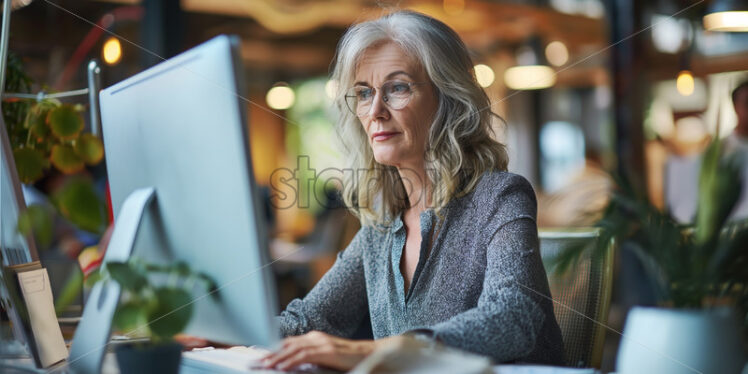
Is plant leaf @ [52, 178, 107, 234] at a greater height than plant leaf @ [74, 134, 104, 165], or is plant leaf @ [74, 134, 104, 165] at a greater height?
plant leaf @ [74, 134, 104, 165]

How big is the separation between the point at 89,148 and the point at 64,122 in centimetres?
6

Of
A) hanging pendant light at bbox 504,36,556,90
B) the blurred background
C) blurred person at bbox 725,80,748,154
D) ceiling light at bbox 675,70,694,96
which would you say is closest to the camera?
the blurred background

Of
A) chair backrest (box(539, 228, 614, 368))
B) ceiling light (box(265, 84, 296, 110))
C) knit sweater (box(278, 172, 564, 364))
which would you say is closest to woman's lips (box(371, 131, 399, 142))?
knit sweater (box(278, 172, 564, 364))

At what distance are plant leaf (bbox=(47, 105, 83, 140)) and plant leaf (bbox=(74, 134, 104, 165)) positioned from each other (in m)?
0.02

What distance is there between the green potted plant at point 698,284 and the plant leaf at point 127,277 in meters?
0.56

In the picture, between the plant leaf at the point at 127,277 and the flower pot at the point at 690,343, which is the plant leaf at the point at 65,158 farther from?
the flower pot at the point at 690,343

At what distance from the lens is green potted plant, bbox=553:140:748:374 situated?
0.77 m

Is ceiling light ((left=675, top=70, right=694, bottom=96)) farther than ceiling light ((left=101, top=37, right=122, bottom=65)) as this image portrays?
Yes

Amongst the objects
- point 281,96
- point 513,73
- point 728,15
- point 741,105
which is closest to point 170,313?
point 741,105

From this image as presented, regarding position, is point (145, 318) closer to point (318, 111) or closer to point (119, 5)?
point (119, 5)

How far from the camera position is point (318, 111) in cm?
930

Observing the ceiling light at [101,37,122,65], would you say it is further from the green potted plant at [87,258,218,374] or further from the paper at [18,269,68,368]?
the green potted plant at [87,258,218,374]

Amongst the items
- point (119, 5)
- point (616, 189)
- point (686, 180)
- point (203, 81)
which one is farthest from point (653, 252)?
point (119, 5)

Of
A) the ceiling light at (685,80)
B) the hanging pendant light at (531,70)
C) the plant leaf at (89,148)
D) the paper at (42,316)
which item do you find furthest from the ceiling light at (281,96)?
the paper at (42,316)
